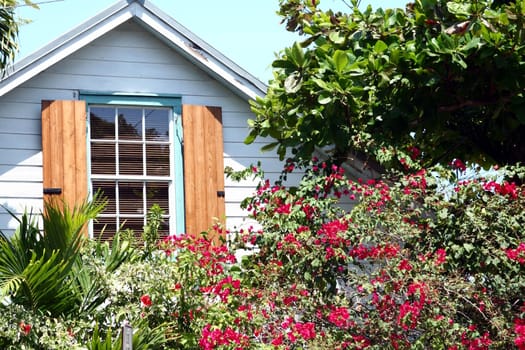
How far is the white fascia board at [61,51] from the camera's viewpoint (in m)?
9.54

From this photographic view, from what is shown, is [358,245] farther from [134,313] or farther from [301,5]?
[301,5]

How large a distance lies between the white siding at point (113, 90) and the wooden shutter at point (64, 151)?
0.15m

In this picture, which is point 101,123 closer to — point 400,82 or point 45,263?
point 45,263

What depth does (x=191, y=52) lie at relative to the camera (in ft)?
34.0

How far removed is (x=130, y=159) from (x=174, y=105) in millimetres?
798

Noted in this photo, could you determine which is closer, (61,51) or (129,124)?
(61,51)

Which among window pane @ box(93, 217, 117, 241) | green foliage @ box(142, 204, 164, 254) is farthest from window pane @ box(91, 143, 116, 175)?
green foliage @ box(142, 204, 164, 254)

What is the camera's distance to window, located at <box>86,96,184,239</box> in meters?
10.0

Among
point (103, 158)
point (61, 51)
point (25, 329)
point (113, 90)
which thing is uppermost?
point (61, 51)

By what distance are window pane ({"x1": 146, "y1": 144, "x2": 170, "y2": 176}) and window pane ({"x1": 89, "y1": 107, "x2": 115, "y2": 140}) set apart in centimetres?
45

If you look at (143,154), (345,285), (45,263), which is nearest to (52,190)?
(143,154)

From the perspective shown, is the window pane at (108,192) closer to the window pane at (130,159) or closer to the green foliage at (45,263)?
the window pane at (130,159)

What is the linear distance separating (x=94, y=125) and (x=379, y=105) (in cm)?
311

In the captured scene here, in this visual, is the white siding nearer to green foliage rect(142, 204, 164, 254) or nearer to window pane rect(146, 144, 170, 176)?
window pane rect(146, 144, 170, 176)
